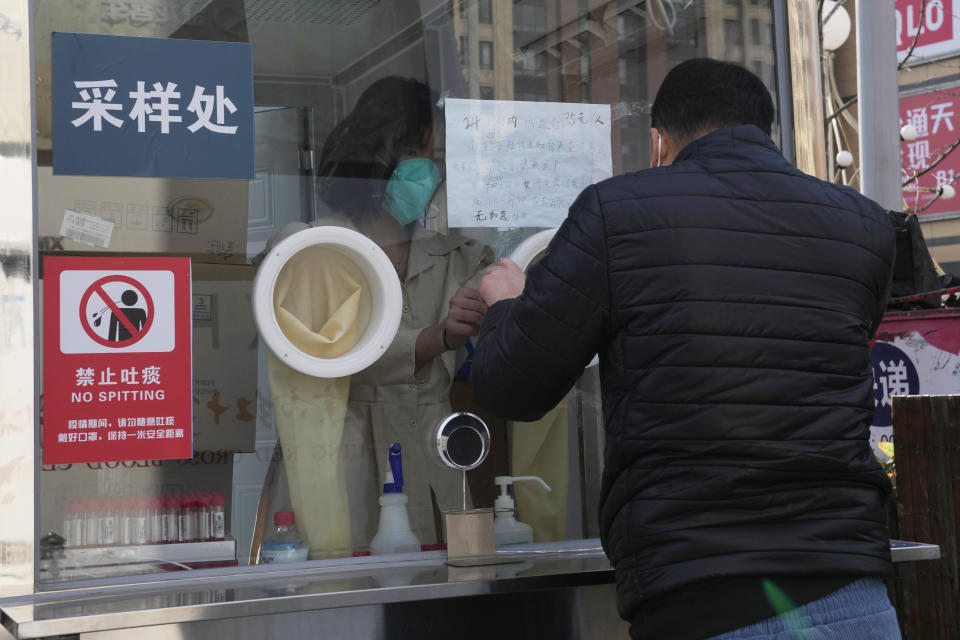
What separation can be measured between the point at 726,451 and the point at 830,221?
46cm

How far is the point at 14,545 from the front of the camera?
228 cm

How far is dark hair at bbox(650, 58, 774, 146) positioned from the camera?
7.11 feet

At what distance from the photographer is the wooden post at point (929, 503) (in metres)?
3.60

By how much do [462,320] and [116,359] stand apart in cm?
80

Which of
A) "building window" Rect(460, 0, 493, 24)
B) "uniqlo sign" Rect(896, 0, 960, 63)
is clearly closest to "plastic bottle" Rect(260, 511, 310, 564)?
"building window" Rect(460, 0, 493, 24)

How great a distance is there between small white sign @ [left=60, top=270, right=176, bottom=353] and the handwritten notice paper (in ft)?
2.43

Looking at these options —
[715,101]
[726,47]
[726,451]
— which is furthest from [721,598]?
[726,47]

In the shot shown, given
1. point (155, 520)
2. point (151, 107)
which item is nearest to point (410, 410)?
point (155, 520)

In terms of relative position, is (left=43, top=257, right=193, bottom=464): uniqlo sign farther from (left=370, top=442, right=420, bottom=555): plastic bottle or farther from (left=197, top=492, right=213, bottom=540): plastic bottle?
(left=370, top=442, right=420, bottom=555): plastic bottle

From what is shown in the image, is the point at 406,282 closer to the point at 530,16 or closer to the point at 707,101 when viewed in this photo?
the point at 530,16

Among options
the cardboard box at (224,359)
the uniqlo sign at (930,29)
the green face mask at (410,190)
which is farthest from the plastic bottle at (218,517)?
the uniqlo sign at (930,29)

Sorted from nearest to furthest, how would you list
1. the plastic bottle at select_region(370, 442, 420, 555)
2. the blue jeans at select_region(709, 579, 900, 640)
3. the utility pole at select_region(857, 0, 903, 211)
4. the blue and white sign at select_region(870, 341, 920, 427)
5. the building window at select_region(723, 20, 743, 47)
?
the blue jeans at select_region(709, 579, 900, 640)
the plastic bottle at select_region(370, 442, 420, 555)
the building window at select_region(723, 20, 743, 47)
the utility pole at select_region(857, 0, 903, 211)
the blue and white sign at select_region(870, 341, 920, 427)

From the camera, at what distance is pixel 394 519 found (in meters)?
2.71

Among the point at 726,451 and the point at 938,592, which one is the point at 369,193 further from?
the point at 938,592
